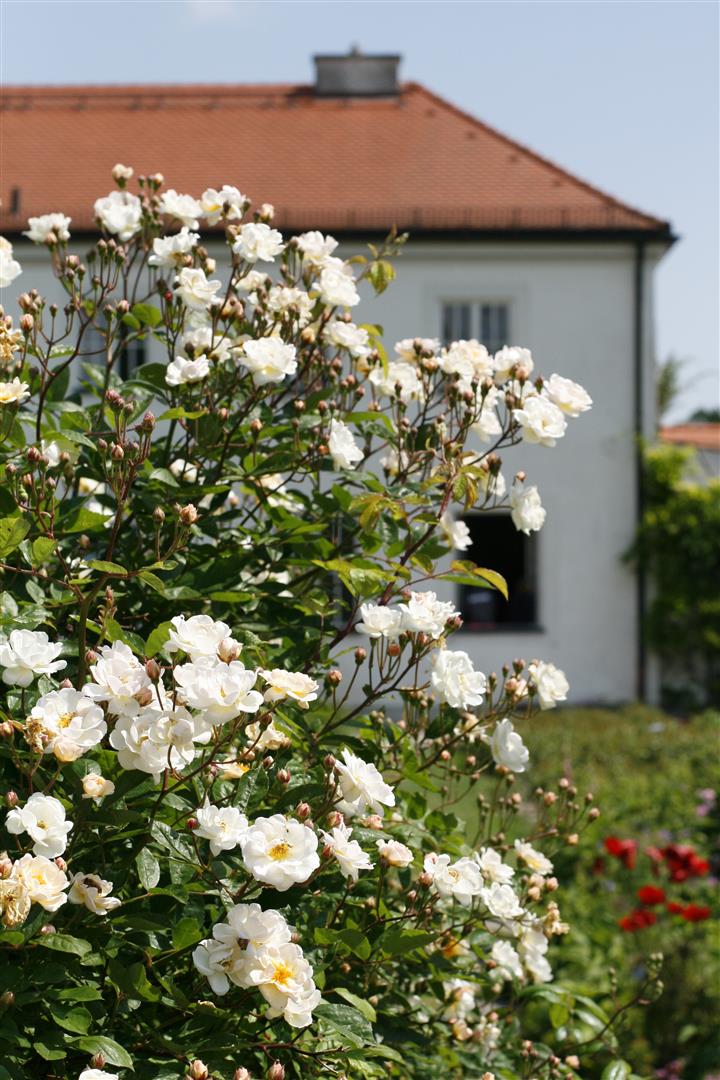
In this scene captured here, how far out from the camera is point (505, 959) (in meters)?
2.10

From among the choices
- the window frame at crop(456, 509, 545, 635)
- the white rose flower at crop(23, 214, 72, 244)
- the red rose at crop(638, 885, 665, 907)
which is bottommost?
the red rose at crop(638, 885, 665, 907)

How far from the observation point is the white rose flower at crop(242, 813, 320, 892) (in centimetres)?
130

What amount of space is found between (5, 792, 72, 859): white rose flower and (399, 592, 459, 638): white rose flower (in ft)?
2.09

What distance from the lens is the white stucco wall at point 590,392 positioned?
12328mm

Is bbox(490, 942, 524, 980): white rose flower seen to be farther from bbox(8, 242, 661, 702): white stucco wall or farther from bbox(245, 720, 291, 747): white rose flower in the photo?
bbox(8, 242, 661, 702): white stucco wall

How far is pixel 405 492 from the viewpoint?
2045 millimetres

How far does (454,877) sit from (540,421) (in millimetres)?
766

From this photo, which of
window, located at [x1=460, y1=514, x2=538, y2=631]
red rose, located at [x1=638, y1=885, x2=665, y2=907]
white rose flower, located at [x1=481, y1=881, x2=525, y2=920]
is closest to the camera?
white rose flower, located at [x1=481, y1=881, x2=525, y2=920]

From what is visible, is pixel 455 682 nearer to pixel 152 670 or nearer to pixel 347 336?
pixel 152 670

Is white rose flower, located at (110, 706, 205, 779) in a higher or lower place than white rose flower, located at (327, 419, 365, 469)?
lower

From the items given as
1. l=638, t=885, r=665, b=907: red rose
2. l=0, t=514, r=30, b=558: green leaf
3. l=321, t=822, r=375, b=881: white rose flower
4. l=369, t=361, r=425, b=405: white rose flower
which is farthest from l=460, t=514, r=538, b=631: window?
l=321, t=822, r=375, b=881: white rose flower

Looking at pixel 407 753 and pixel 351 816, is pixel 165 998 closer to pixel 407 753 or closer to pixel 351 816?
A: pixel 351 816

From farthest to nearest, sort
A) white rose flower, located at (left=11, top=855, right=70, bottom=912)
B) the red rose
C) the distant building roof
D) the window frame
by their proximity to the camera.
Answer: the distant building roof → the window frame → the red rose → white rose flower, located at (left=11, top=855, right=70, bottom=912)

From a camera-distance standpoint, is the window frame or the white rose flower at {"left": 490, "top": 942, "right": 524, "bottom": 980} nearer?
the white rose flower at {"left": 490, "top": 942, "right": 524, "bottom": 980}
